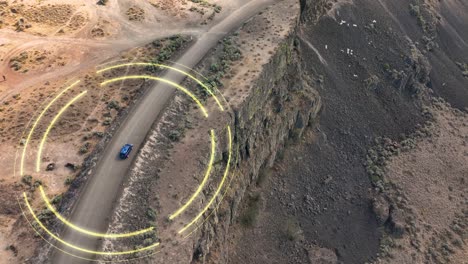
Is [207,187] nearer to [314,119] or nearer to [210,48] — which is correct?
[210,48]

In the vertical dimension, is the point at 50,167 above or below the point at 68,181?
below

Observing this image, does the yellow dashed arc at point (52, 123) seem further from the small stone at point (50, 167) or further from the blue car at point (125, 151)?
the blue car at point (125, 151)

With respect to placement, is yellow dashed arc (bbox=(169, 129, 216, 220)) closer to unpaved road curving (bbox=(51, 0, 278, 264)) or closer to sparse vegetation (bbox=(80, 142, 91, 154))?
unpaved road curving (bbox=(51, 0, 278, 264))

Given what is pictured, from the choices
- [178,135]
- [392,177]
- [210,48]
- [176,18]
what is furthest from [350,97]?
[178,135]

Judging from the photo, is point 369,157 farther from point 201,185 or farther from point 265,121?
point 201,185

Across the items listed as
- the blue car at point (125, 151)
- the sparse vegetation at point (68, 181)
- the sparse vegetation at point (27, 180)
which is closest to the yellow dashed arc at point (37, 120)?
the sparse vegetation at point (27, 180)
